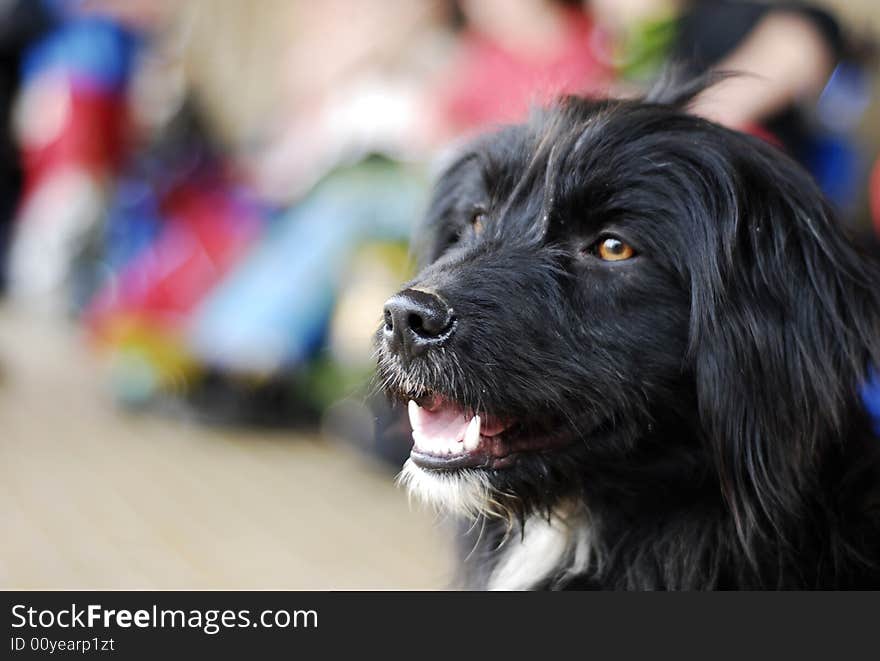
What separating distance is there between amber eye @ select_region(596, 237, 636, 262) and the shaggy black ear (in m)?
0.14

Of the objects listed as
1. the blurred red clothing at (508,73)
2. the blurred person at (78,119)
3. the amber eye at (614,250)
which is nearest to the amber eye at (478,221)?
the amber eye at (614,250)

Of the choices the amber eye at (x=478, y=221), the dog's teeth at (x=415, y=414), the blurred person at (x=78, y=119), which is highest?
the blurred person at (x=78, y=119)

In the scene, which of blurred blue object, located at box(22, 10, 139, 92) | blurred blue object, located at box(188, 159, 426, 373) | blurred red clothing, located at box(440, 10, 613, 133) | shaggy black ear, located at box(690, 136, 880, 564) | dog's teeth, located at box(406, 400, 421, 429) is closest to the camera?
shaggy black ear, located at box(690, 136, 880, 564)

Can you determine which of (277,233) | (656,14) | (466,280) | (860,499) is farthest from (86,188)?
(860,499)

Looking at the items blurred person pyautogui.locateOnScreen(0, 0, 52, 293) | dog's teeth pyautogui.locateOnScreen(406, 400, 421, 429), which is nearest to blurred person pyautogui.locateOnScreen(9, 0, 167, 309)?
blurred person pyautogui.locateOnScreen(0, 0, 52, 293)

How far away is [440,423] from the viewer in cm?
216

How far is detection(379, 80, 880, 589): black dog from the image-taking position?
1936mm

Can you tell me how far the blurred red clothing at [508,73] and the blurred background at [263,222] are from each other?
0.01 meters

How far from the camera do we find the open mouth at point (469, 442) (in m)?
2.04

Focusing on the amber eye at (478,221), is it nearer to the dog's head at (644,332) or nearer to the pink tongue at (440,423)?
A: the dog's head at (644,332)

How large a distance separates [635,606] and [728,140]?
1.01 meters

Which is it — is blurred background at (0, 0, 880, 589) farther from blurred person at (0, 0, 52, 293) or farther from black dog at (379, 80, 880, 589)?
black dog at (379, 80, 880, 589)

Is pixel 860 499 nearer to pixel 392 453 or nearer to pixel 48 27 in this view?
pixel 392 453

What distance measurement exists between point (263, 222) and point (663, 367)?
403cm
